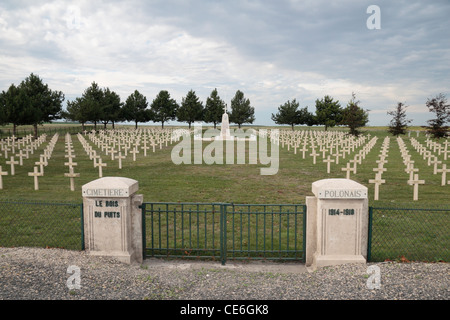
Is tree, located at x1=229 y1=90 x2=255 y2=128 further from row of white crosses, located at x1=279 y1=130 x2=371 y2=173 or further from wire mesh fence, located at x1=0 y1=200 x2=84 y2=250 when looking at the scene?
wire mesh fence, located at x1=0 y1=200 x2=84 y2=250

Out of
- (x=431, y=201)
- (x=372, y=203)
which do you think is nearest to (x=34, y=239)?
(x=372, y=203)

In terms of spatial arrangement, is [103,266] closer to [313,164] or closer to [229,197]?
[229,197]

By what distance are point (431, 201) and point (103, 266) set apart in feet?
38.3

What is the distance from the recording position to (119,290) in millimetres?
5340

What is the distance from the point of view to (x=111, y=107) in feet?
232

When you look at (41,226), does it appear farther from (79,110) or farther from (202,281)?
(79,110)

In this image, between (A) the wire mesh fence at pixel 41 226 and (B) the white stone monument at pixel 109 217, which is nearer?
(B) the white stone monument at pixel 109 217

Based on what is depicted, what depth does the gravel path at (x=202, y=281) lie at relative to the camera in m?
5.17

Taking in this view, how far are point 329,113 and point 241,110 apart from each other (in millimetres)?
19311

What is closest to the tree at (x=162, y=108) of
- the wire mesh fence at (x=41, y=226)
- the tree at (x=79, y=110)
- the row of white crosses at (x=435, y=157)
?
the tree at (x=79, y=110)

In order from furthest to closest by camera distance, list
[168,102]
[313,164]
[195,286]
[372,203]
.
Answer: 1. [168,102]
2. [313,164]
3. [372,203]
4. [195,286]

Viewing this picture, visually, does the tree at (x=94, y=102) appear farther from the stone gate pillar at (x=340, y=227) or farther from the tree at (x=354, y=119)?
the stone gate pillar at (x=340, y=227)

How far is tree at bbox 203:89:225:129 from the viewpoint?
2921 inches
